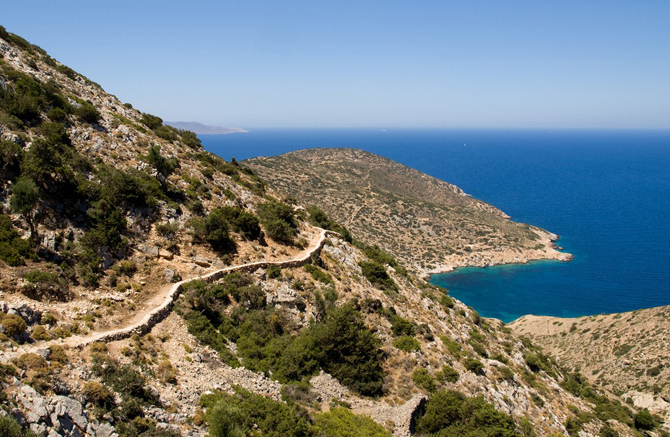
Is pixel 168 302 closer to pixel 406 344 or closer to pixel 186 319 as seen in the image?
pixel 186 319

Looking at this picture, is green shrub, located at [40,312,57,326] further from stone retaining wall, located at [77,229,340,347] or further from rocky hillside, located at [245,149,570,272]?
rocky hillside, located at [245,149,570,272]

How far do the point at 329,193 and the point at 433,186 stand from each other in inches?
2717

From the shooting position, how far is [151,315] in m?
19.4

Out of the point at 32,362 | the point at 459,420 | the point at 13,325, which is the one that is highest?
the point at 13,325

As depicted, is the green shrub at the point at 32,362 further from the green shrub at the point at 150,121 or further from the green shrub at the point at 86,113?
the green shrub at the point at 150,121

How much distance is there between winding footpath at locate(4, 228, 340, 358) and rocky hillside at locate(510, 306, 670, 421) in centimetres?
4376

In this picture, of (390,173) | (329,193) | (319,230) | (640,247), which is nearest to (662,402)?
(319,230)

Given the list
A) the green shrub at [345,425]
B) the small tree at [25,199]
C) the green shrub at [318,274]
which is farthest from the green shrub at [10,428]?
the green shrub at [318,274]

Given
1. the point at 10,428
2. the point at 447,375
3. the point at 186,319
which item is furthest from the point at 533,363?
the point at 10,428

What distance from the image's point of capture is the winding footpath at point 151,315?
15.4 meters

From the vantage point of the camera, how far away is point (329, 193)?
107 metres

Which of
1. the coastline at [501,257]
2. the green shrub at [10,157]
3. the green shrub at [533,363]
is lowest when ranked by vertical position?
the coastline at [501,257]

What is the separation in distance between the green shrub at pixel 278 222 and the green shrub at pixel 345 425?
664 inches

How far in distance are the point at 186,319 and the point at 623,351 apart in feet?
187
